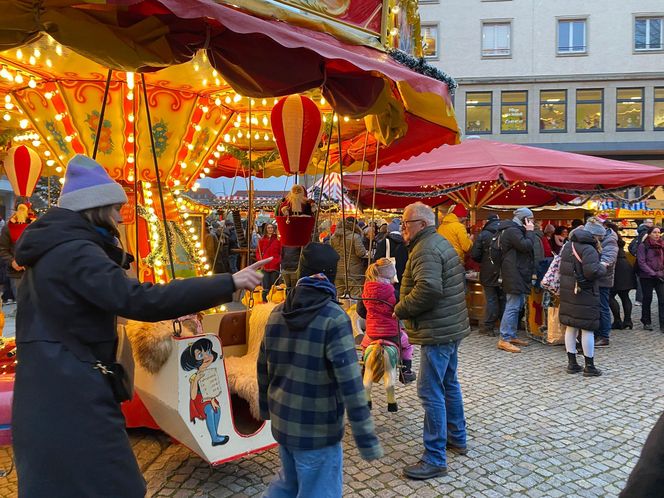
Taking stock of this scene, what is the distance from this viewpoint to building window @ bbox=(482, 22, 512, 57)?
87.7ft

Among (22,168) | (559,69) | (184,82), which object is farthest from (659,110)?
(22,168)

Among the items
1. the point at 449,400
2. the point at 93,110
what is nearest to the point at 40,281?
the point at 449,400

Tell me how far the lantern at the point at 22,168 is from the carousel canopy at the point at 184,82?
0.29m

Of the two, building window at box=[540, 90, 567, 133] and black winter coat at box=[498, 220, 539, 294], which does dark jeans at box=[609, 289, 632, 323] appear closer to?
Answer: black winter coat at box=[498, 220, 539, 294]

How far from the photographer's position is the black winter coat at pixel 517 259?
7.50 meters

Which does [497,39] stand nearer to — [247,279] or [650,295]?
[650,295]

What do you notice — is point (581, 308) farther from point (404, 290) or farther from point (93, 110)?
point (93, 110)

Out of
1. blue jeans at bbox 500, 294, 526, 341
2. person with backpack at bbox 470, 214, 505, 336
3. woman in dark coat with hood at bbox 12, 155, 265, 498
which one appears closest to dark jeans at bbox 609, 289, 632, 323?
person with backpack at bbox 470, 214, 505, 336

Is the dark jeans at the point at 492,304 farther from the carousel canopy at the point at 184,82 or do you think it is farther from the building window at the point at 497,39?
the building window at the point at 497,39

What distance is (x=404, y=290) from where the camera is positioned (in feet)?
12.7

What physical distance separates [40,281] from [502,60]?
93.7 ft

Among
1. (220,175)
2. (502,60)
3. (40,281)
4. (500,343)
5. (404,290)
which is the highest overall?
(502,60)

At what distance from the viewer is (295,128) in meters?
4.92

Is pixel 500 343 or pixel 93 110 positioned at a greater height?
pixel 93 110
